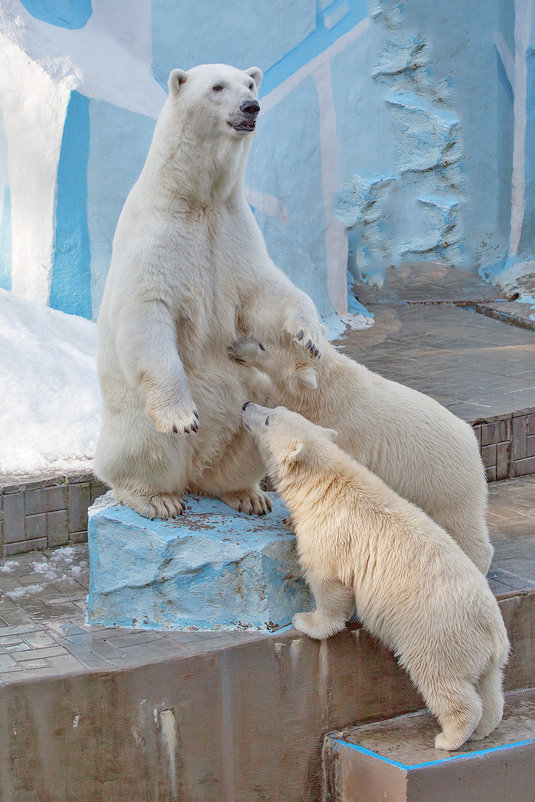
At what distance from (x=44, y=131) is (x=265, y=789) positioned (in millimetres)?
5177

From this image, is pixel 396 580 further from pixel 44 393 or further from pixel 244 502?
pixel 44 393

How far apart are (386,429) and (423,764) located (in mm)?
1175

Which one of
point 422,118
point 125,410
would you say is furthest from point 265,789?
point 422,118

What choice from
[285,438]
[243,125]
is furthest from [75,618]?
[243,125]

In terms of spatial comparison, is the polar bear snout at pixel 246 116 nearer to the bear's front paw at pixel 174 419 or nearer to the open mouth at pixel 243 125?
the open mouth at pixel 243 125

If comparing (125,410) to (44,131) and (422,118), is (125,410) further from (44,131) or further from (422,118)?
(422,118)

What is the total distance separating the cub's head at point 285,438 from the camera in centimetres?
332

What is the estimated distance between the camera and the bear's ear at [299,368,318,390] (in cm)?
354

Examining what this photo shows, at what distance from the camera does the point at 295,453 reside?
3285 millimetres

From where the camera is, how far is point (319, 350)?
352 centimetres

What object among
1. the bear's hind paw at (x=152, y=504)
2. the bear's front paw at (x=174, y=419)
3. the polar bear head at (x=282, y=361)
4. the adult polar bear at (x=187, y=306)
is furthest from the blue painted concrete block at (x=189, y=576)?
the polar bear head at (x=282, y=361)

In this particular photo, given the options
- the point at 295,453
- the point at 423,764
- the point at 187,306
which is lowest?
the point at 423,764

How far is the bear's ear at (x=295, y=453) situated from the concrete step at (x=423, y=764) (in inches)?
42.4

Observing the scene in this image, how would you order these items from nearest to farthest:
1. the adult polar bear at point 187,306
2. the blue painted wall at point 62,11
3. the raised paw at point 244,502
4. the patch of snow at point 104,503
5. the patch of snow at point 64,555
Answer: the adult polar bear at point 187,306 → the patch of snow at point 104,503 → the raised paw at point 244,502 → the patch of snow at point 64,555 → the blue painted wall at point 62,11
